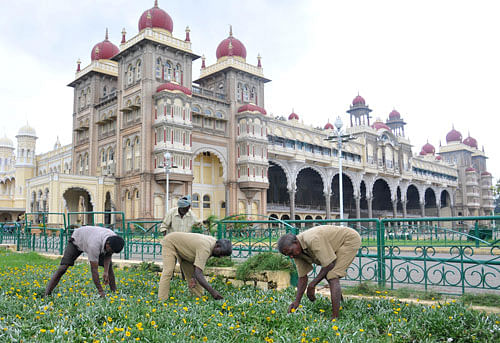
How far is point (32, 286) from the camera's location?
7535 mm

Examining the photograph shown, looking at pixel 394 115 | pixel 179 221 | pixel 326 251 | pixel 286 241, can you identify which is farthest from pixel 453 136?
pixel 286 241

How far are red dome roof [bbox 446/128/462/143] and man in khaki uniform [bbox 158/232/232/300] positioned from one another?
3198 inches

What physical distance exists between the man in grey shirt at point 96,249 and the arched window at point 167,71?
28.2 m

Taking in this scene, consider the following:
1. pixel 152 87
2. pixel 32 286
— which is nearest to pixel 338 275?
pixel 32 286

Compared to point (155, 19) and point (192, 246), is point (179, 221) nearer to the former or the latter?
point (192, 246)

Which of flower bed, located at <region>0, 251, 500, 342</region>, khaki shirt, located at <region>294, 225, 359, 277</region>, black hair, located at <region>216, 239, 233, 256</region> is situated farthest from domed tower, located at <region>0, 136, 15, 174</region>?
khaki shirt, located at <region>294, 225, 359, 277</region>

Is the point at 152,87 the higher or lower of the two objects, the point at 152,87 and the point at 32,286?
the higher

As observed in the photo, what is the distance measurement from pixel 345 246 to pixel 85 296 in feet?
13.3

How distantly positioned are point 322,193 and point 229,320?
165ft

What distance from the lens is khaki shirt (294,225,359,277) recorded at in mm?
5223

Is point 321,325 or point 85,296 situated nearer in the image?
point 321,325

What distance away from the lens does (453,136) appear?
257ft

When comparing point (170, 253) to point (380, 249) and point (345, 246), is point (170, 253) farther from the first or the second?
point (380, 249)

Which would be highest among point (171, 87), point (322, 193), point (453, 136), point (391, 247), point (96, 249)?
point (453, 136)
